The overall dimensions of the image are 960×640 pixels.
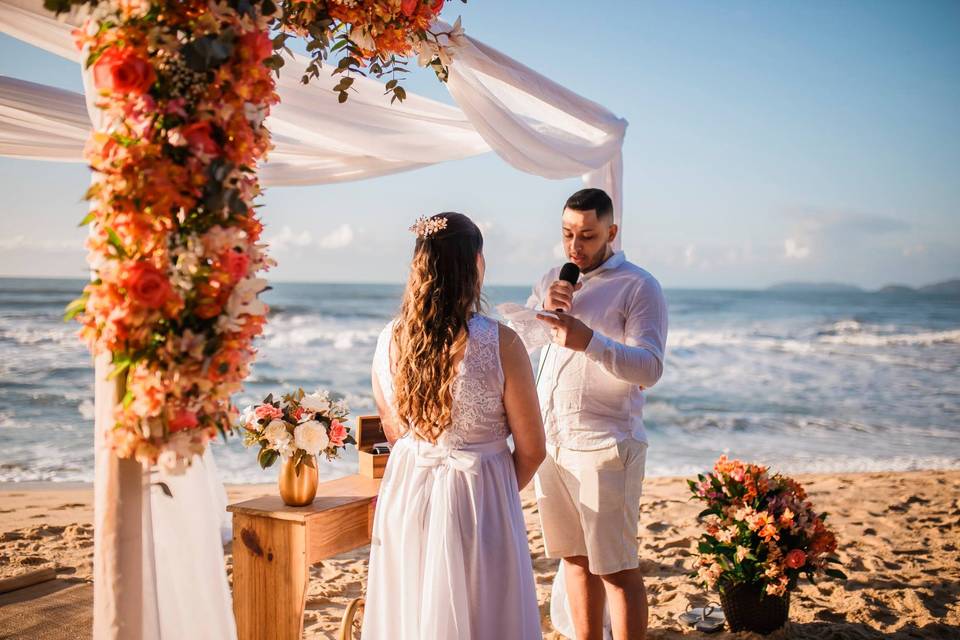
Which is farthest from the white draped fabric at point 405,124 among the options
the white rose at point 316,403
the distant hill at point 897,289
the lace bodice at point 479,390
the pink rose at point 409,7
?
the distant hill at point 897,289

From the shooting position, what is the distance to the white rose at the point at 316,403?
8.57ft

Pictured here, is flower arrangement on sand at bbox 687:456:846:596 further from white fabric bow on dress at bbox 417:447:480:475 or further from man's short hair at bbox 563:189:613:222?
white fabric bow on dress at bbox 417:447:480:475

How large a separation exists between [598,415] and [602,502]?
1.08 feet

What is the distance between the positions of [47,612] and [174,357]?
115 inches

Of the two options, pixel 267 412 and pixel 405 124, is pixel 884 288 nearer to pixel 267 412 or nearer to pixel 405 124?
pixel 405 124

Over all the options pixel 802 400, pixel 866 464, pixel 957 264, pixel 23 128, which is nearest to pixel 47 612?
pixel 23 128

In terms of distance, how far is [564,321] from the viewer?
8.23 feet

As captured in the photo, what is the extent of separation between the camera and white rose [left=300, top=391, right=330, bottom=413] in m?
2.61

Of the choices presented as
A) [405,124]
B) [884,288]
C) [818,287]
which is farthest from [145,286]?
[884,288]

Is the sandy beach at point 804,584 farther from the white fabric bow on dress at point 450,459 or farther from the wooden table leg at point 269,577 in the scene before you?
the white fabric bow on dress at point 450,459

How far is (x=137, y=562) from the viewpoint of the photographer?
5.60 ft

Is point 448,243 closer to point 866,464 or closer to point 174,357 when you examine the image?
point 174,357

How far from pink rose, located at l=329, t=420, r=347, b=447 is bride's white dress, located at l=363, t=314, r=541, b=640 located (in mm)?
423

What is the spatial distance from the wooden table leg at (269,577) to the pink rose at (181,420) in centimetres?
107
